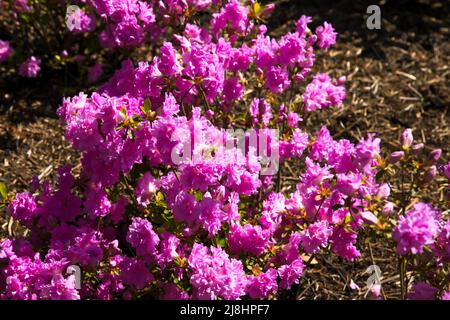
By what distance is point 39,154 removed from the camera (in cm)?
355

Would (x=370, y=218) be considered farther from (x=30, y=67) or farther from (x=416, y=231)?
(x=30, y=67)

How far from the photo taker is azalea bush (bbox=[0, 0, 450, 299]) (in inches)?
76.6

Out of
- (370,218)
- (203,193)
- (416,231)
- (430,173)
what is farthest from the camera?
(203,193)

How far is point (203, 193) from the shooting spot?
2.18 meters

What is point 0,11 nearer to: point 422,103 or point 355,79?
point 355,79

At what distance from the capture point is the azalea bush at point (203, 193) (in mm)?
1945

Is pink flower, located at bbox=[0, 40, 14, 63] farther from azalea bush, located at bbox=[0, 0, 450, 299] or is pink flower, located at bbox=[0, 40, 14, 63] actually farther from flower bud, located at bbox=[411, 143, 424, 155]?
flower bud, located at bbox=[411, 143, 424, 155]

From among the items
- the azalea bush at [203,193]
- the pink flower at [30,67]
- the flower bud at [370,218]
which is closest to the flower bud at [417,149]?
the azalea bush at [203,193]

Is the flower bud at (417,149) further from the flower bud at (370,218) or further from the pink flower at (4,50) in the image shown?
the pink flower at (4,50)

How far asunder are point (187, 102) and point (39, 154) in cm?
141

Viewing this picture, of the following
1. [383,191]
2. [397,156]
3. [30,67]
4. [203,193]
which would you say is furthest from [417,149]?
[30,67]

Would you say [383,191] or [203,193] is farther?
[203,193]
